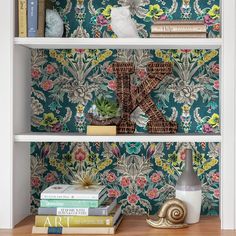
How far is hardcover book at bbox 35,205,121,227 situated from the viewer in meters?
2.07

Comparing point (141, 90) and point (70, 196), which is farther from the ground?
point (141, 90)

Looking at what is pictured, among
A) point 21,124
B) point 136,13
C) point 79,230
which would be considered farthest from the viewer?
point 136,13

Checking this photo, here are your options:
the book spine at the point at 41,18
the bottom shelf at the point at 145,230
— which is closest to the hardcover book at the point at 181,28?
the book spine at the point at 41,18

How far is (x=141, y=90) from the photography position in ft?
7.83

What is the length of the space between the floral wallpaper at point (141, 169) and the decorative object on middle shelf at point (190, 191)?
0.66ft

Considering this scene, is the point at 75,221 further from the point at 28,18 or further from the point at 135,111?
the point at 28,18

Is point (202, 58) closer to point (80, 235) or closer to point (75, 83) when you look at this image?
point (75, 83)

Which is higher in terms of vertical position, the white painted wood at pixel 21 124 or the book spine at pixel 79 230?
the white painted wood at pixel 21 124

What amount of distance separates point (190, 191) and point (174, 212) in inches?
5.3

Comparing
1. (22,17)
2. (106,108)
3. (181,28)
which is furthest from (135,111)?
(22,17)

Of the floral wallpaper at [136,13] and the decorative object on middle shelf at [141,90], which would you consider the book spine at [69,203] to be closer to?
the decorative object on middle shelf at [141,90]

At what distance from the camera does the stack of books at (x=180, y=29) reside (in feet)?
7.13

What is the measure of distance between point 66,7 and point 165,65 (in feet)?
1.88
